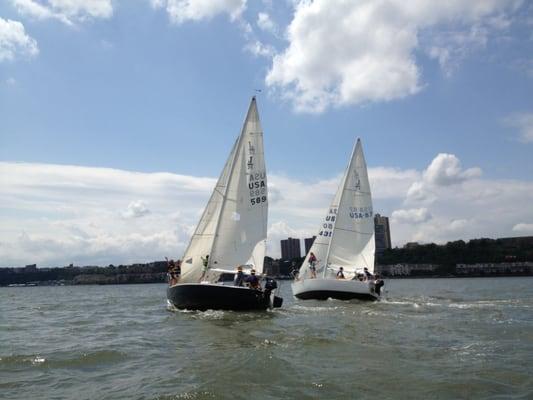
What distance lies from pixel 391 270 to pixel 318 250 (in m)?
123

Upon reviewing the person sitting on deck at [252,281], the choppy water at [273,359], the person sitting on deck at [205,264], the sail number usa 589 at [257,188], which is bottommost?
the choppy water at [273,359]

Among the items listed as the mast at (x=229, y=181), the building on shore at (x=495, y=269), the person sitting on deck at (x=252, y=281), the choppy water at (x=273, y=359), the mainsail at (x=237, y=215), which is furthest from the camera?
the building on shore at (x=495, y=269)

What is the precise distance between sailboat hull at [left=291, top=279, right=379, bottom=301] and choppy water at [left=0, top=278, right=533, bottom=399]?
9614 millimetres

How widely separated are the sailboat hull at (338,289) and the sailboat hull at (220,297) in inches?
353

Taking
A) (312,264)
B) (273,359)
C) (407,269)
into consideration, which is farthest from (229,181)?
(407,269)

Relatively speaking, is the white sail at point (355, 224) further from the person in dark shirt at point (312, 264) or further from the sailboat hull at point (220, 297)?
the sailboat hull at point (220, 297)

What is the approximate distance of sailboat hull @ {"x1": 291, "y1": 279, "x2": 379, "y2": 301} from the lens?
30.4 meters

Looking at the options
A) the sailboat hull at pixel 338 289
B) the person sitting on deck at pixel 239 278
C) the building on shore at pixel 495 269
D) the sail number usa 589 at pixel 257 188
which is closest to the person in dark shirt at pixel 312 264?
the sailboat hull at pixel 338 289

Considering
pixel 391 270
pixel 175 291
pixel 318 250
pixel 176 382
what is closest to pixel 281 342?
pixel 176 382

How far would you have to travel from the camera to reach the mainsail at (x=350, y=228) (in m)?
34.4

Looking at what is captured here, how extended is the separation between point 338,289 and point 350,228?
555cm

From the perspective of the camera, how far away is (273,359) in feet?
39.4

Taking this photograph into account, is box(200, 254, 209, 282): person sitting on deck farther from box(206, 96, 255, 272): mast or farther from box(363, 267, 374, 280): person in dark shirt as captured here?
box(363, 267, 374, 280): person in dark shirt

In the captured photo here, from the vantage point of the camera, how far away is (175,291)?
22.8m
